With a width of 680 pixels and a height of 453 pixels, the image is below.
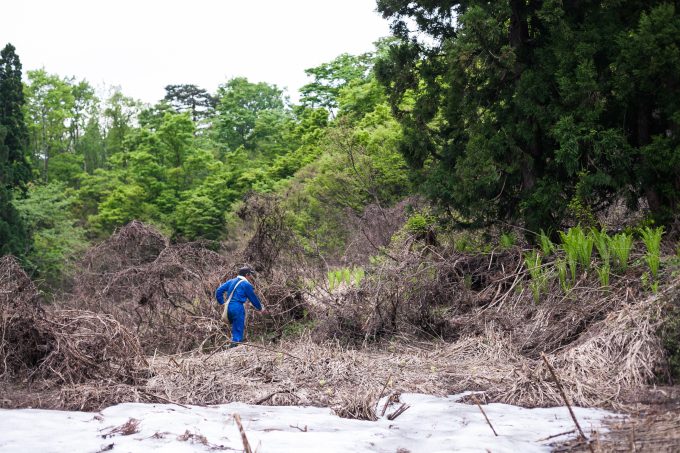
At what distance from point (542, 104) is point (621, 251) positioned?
379 cm

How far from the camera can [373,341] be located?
10570mm

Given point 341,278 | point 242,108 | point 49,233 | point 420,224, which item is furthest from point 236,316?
point 242,108

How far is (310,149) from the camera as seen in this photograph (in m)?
32.6

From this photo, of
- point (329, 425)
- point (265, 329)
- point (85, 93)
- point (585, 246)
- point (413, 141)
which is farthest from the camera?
point (85, 93)

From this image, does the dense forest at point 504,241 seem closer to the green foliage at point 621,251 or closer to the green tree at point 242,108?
the green foliage at point 621,251

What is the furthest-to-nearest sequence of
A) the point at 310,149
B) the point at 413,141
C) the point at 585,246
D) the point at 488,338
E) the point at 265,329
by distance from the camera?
the point at 310,149
the point at 413,141
the point at 265,329
the point at 585,246
the point at 488,338

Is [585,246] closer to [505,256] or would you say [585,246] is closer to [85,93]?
[505,256]

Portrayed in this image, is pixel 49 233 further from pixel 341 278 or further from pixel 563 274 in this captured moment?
pixel 563 274

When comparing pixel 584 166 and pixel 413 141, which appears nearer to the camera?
pixel 584 166

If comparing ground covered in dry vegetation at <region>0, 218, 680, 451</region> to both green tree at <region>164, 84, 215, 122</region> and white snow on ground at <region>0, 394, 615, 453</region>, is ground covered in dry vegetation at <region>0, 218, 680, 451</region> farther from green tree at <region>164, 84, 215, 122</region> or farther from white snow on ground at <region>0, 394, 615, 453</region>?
green tree at <region>164, 84, 215, 122</region>

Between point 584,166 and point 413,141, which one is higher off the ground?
point 413,141

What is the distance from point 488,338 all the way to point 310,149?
965 inches

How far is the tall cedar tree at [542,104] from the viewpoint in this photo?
10.6 meters

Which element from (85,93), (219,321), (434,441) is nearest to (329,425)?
(434,441)
